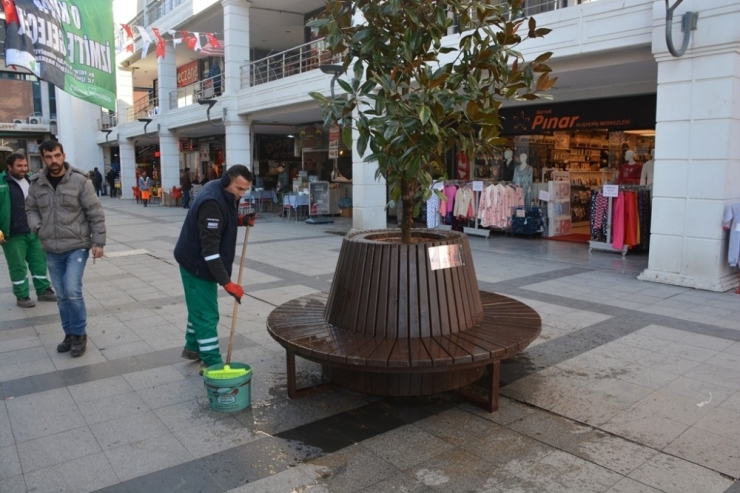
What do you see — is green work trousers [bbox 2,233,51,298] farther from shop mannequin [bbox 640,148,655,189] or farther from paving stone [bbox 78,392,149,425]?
shop mannequin [bbox 640,148,655,189]

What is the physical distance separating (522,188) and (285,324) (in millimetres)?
10408

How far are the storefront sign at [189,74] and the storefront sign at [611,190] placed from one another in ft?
70.9

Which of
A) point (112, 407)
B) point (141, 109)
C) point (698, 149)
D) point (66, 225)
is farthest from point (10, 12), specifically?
point (141, 109)

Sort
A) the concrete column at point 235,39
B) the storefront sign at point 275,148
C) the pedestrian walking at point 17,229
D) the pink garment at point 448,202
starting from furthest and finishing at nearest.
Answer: the storefront sign at point 275,148, the concrete column at point 235,39, the pink garment at point 448,202, the pedestrian walking at point 17,229

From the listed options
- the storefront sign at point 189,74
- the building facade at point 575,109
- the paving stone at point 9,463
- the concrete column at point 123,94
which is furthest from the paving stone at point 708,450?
the concrete column at point 123,94

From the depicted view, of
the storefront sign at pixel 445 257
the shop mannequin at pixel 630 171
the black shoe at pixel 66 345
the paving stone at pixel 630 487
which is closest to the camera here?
the paving stone at pixel 630 487

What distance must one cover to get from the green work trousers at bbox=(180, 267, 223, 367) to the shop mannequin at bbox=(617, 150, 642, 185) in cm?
1028

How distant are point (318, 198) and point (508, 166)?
18.5 ft

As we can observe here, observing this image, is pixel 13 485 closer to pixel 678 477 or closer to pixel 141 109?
pixel 678 477

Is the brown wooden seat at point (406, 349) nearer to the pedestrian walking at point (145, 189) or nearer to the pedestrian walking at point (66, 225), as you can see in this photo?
the pedestrian walking at point (66, 225)

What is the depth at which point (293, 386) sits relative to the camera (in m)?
4.14

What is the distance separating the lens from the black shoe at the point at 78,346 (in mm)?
5078

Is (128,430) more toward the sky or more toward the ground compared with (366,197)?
more toward the ground

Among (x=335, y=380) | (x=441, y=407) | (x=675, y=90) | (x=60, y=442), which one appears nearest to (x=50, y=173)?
(x=60, y=442)
